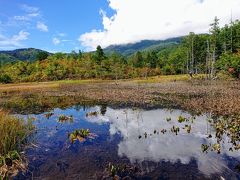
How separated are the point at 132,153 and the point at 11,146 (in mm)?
6420

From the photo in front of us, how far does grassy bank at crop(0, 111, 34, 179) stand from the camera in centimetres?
1361

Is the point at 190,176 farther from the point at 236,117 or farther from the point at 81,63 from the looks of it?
the point at 81,63

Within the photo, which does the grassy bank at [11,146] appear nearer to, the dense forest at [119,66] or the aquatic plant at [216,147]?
the aquatic plant at [216,147]

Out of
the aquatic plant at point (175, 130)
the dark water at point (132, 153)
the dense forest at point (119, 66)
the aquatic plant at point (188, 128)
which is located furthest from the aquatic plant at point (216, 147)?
the dense forest at point (119, 66)

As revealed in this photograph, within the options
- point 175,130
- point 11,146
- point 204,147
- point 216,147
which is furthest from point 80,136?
point 216,147

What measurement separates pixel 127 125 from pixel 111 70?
9291 cm

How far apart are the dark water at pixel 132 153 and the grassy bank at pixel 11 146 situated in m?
0.64

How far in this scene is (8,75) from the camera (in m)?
106

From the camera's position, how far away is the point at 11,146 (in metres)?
15.2

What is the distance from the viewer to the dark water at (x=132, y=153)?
1346 cm

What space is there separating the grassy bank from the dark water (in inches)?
25.4

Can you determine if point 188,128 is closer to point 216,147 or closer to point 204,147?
point 204,147

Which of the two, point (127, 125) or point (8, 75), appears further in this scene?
point (8, 75)

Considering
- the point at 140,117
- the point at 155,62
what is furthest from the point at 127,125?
the point at 155,62
